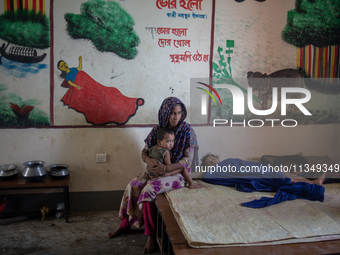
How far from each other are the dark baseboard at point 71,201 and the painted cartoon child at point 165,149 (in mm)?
941

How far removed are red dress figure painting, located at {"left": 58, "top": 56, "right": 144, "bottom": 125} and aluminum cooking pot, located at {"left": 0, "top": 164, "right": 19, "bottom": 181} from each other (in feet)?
2.93

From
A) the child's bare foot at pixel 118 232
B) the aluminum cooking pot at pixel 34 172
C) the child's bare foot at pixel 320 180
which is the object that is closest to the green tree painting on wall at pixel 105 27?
the aluminum cooking pot at pixel 34 172

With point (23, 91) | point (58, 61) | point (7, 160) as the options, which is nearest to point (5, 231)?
point (7, 160)

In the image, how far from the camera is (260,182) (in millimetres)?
2662

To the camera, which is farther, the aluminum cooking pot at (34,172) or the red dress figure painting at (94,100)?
the red dress figure painting at (94,100)

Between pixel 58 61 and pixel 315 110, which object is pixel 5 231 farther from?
pixel 315 110

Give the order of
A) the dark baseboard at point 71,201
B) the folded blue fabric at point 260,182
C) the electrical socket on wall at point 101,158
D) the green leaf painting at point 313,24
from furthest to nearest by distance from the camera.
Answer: the green leaf painting at point 313,24 → the electrical socket on wall at point 101,158 → the dark baseboard at point 71,201 → the folded blue fabric at point 260,182

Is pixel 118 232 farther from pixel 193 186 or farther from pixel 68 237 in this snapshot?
pixel 193 186

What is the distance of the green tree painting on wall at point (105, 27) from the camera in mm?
2992

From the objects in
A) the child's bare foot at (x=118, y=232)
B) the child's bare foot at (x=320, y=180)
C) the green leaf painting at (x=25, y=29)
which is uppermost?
the green leaf painting at (x=25, y=29)

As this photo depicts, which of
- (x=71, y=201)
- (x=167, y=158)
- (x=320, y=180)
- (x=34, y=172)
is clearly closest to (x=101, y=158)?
(x=71, y=201)

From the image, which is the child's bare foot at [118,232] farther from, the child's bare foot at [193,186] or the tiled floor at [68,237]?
the child's bare foot at [193,186]

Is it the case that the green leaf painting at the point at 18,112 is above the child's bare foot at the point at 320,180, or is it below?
above

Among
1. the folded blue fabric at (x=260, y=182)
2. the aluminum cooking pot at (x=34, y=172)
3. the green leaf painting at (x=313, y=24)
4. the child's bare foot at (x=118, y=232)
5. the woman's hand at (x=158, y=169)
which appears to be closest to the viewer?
the folded blue fabric at (x=260, y=182)
